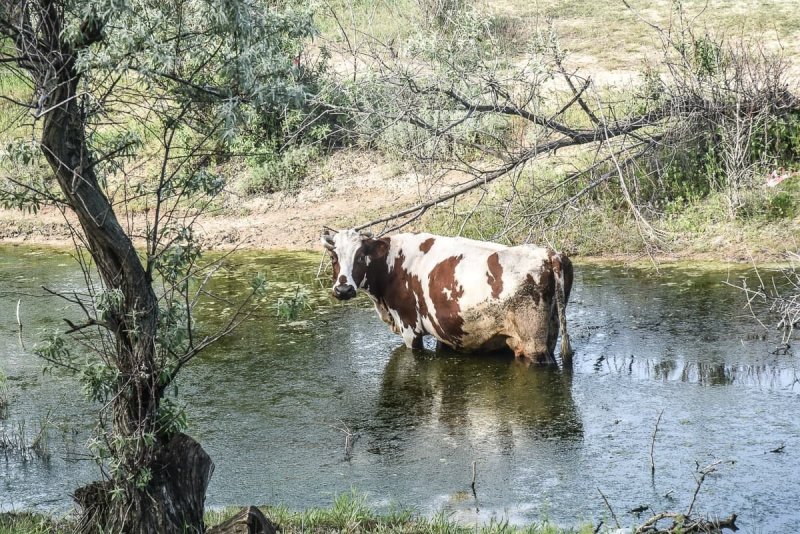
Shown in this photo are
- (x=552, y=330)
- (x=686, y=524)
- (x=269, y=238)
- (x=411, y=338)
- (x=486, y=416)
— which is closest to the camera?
(x=686, y=524)

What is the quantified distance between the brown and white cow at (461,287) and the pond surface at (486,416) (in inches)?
11.9

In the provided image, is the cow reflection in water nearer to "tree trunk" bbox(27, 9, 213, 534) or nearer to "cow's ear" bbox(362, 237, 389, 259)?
"cow's ear" bbox(362, 237, 389, 259)

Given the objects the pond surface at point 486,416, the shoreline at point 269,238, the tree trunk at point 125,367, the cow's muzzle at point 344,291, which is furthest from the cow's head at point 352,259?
the tree trunk at point 125,367

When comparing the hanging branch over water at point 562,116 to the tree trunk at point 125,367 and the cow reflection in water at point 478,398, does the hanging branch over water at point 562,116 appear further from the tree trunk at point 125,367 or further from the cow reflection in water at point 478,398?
the tree trunk at point 125,367

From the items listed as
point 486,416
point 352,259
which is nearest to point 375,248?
point 352,259

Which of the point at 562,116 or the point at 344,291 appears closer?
the point at 344,291

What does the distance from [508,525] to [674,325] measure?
5768 millimetres

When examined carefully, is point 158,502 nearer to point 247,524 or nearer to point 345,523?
point 247,524

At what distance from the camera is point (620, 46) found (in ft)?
72.9

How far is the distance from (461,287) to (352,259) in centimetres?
141

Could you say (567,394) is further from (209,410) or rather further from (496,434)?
(209,410)

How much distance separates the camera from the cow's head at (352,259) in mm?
11914

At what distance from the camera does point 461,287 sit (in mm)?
11219

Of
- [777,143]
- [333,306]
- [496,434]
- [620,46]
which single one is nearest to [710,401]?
[496,434]
